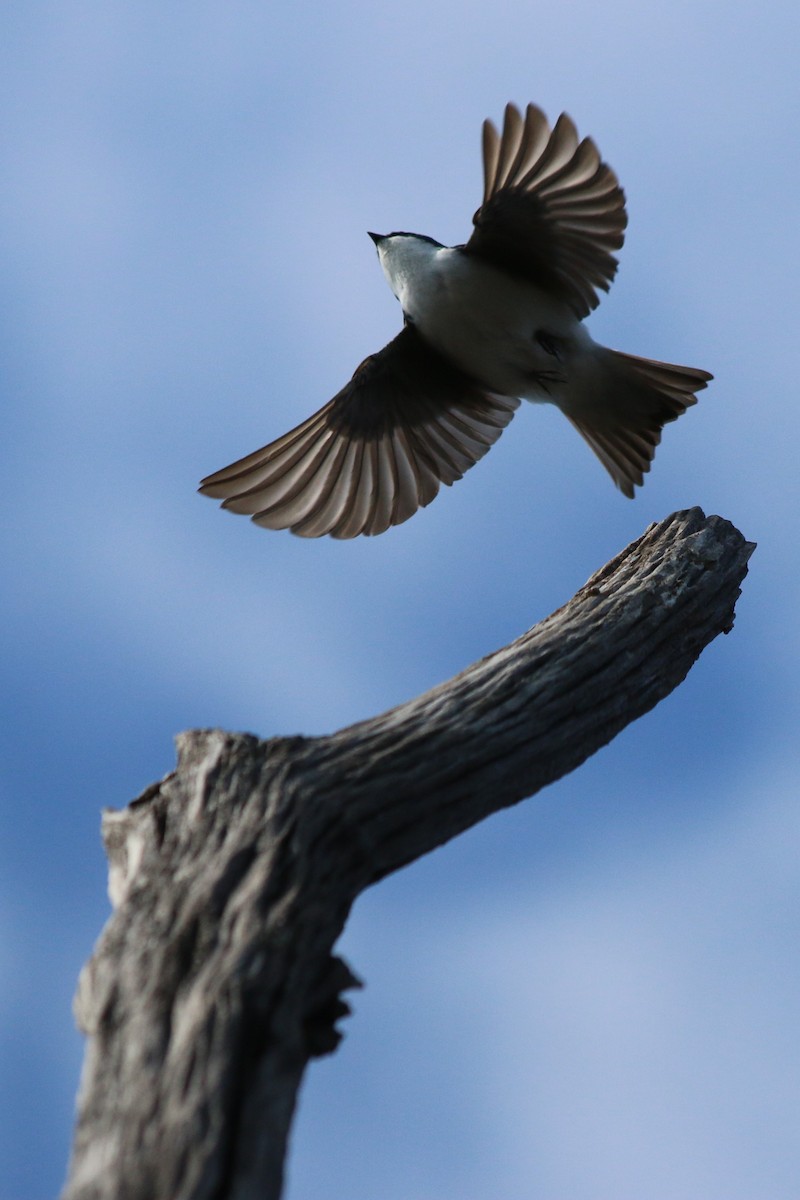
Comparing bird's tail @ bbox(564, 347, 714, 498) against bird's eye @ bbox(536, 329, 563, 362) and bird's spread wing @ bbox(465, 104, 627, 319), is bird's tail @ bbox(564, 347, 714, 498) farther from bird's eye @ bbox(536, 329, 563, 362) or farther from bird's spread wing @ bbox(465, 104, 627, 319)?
bird's spread wing @ bbox(465, 104, 627, 319)

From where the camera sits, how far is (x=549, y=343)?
4.34 meters

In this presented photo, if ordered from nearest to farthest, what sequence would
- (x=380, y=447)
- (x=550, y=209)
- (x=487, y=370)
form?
(x=550, y=209)
(x=487, y=370)
(x=380, y=447)

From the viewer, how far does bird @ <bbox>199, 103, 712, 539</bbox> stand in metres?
4.00

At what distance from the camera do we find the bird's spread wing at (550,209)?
3877 millimetres

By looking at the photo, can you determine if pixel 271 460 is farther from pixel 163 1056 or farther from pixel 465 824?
pixel 163 1056

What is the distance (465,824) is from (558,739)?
1.12 ft

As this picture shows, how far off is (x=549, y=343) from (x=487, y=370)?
1.08 feet

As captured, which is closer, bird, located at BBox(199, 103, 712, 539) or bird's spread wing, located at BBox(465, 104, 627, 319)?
bird's spread wing, located at BBox(465, 104, 627, 319)

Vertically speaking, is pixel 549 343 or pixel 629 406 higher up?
pixel 549 343

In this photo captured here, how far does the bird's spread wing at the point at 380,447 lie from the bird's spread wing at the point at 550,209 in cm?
61

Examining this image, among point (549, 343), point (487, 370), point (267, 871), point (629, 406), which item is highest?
point (487, 370)

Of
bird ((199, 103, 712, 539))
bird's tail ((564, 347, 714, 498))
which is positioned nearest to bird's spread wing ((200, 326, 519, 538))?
bird ((199, 103, 712, 539))

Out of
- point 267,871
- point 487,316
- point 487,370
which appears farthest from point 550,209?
point 267,871

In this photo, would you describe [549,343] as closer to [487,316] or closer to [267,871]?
[487,316]
